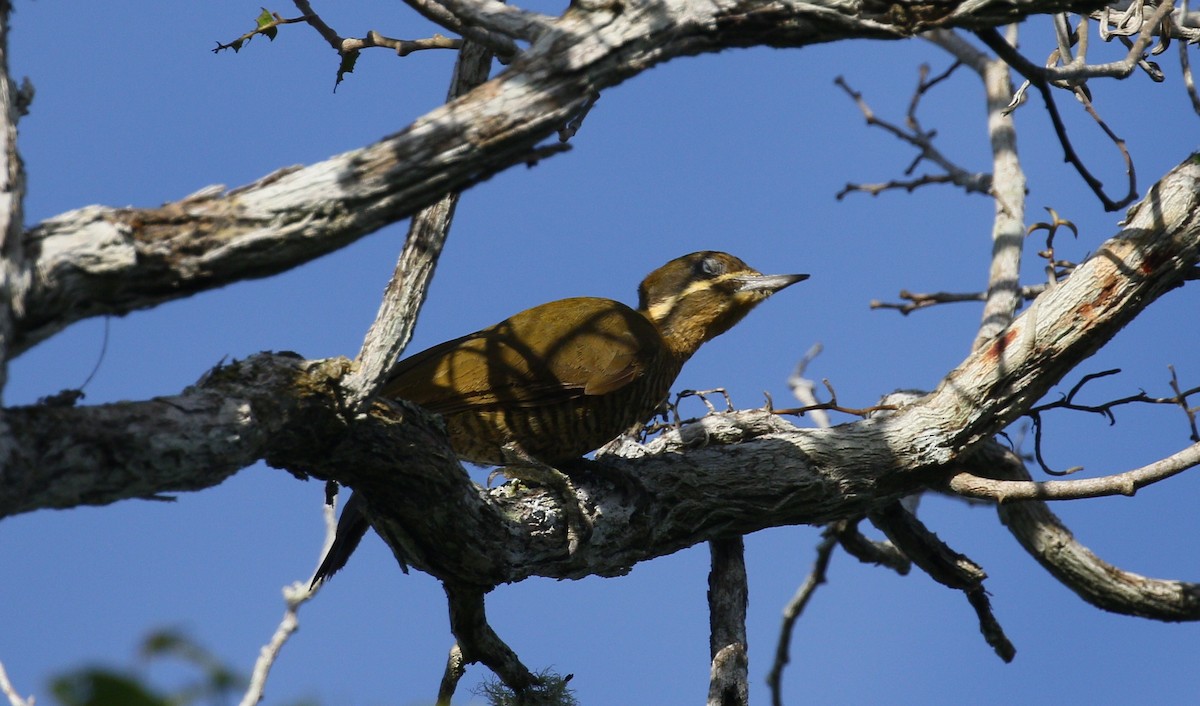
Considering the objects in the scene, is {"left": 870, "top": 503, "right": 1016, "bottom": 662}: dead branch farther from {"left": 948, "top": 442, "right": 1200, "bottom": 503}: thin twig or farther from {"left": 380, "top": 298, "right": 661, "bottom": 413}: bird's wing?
{"left": 380, "top": 298, "right": 661, "bottom": 413}: bird's wing

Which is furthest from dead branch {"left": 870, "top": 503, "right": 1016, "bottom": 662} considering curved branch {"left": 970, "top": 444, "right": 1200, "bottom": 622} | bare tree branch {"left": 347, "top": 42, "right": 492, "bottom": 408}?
bare tree branch {"left": 347, "top": 42, "right": 492, "bottom": 408}

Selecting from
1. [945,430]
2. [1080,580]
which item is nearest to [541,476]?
[945,430]

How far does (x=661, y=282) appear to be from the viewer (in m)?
5.56

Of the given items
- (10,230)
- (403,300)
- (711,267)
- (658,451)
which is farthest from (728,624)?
(10,230)

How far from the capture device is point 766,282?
210 inches

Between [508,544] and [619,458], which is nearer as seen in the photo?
[508,544]

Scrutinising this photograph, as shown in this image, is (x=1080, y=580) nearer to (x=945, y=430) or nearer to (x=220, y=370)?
(x=945, y=430)

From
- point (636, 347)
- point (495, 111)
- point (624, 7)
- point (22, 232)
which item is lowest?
point (22, 232)

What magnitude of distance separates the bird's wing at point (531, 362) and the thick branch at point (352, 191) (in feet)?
6.64

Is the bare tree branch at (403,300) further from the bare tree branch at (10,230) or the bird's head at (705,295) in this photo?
the bird's head at (705,295)

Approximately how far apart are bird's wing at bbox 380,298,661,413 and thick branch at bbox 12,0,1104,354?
6.64 feet

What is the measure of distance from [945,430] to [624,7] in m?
2.39

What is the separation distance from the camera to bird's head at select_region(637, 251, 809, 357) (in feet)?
17.5

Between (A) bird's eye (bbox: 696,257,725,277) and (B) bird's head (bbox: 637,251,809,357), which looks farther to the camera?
(A) bird's eye (bbox: 696,257,725,277)
